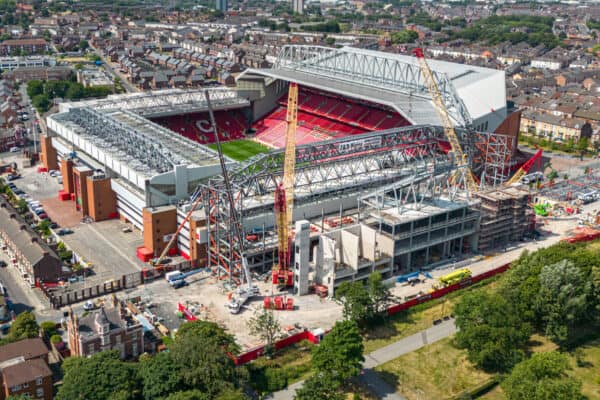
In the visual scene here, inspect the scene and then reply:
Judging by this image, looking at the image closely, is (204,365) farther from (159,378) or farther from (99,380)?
(99,380)

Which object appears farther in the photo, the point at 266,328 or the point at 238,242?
the point at 238,242

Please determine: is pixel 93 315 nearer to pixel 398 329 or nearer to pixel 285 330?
pixel 285 330

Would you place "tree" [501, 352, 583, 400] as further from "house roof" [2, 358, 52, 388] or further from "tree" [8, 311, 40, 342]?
"tree" [8, 311, 40, 342]

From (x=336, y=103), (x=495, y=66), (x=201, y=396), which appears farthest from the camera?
(x=495, y=66)

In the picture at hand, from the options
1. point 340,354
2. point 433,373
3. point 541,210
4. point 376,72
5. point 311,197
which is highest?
point 376,72

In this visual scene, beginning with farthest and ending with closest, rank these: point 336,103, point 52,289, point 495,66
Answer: point 495,66, point 336,103, point 52,289

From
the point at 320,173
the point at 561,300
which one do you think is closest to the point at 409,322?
the point at 561,300

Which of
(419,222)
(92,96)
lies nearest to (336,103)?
(419,222)
